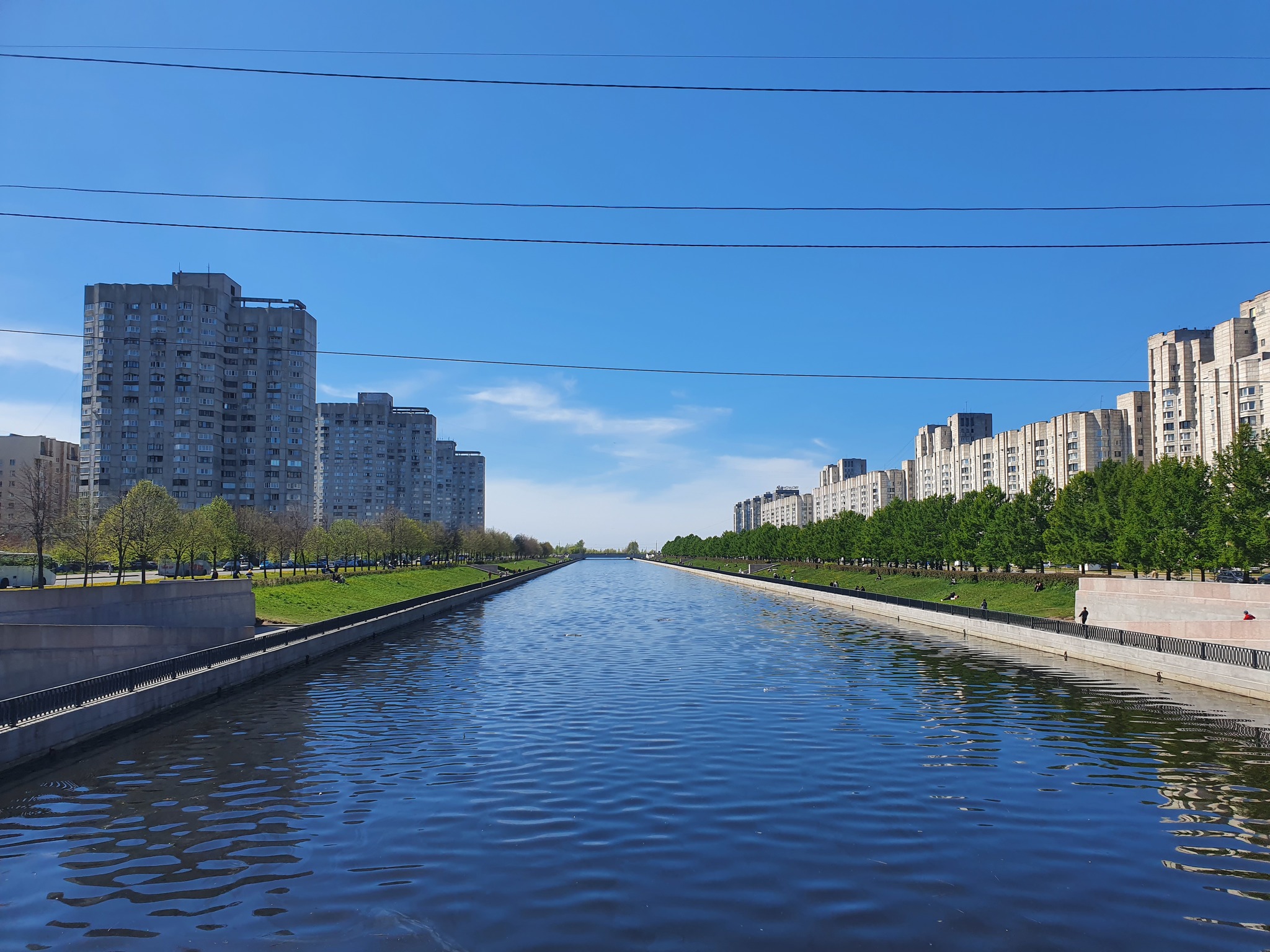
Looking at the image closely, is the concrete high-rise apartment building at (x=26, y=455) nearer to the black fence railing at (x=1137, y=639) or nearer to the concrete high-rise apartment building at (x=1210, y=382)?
the black fence railing at (x=1137, y=639)

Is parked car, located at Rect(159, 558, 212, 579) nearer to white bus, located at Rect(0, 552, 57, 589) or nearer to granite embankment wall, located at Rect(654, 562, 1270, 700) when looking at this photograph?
white bus, located at Rect(0, 552, 57, 589)

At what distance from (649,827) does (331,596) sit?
47258mm

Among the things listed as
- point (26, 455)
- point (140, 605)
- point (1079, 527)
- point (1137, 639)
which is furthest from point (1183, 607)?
point (26, 455)

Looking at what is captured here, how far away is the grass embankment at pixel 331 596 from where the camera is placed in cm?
4725

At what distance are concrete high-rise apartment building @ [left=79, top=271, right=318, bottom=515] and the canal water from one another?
11713cm

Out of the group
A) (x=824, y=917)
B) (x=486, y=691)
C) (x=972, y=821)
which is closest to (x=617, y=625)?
(x=486, y=691)

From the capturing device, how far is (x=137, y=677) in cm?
2302

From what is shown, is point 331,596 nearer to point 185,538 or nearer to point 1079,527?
point 185,538

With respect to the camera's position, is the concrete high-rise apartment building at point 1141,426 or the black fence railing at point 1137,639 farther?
the concrete high-rise apartment building at point 1141,426

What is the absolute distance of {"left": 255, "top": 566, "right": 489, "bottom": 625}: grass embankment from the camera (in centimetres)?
4725

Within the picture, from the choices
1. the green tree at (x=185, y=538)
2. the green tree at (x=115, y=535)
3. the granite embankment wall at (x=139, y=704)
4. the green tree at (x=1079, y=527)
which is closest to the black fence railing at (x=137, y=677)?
the granite embankment wall at (x=139, y=704)

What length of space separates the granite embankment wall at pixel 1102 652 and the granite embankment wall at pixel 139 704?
111 feet

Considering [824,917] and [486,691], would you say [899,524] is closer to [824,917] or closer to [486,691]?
[486,691]

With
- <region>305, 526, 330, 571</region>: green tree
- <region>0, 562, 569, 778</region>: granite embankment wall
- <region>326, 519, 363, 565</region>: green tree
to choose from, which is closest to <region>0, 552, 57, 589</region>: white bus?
<region>0, 562, 569, 778</region>: granite embankment wall
